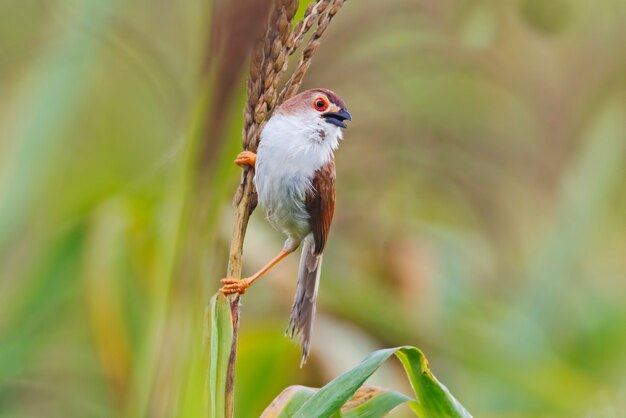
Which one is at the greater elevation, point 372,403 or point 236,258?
point 236,258

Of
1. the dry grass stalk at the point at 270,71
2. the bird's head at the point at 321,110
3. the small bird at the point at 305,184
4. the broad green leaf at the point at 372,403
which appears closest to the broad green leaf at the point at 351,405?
the broad green leaf at the point at 372,403

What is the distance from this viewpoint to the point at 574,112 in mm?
3637

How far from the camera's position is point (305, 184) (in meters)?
1.98

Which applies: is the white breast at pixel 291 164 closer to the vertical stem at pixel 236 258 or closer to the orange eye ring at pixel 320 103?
the orange eye ring at pixel 320 103

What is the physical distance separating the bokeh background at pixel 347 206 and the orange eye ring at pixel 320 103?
0.92 ft

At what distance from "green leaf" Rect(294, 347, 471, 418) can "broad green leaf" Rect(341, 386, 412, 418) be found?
40 mm

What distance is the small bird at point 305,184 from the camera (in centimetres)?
188

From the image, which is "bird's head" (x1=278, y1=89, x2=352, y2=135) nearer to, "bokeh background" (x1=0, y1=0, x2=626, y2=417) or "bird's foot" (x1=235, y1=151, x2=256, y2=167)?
"bokeh background" (x1=0, y1=0, x2=626, y2=417)

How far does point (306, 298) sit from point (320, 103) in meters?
0.45

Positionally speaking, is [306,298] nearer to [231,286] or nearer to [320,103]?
[320,103]

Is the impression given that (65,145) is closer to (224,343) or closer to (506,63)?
(224,343)

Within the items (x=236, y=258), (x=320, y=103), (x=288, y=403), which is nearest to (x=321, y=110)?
(x=320, y=103)

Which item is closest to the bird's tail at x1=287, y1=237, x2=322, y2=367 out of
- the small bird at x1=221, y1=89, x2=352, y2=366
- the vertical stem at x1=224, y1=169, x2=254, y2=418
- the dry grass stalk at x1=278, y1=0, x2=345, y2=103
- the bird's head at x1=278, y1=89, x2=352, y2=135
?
the small bird at x1=221, y1=89, x2=352, y2=366

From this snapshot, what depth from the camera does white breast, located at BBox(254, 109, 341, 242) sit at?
1.78m
